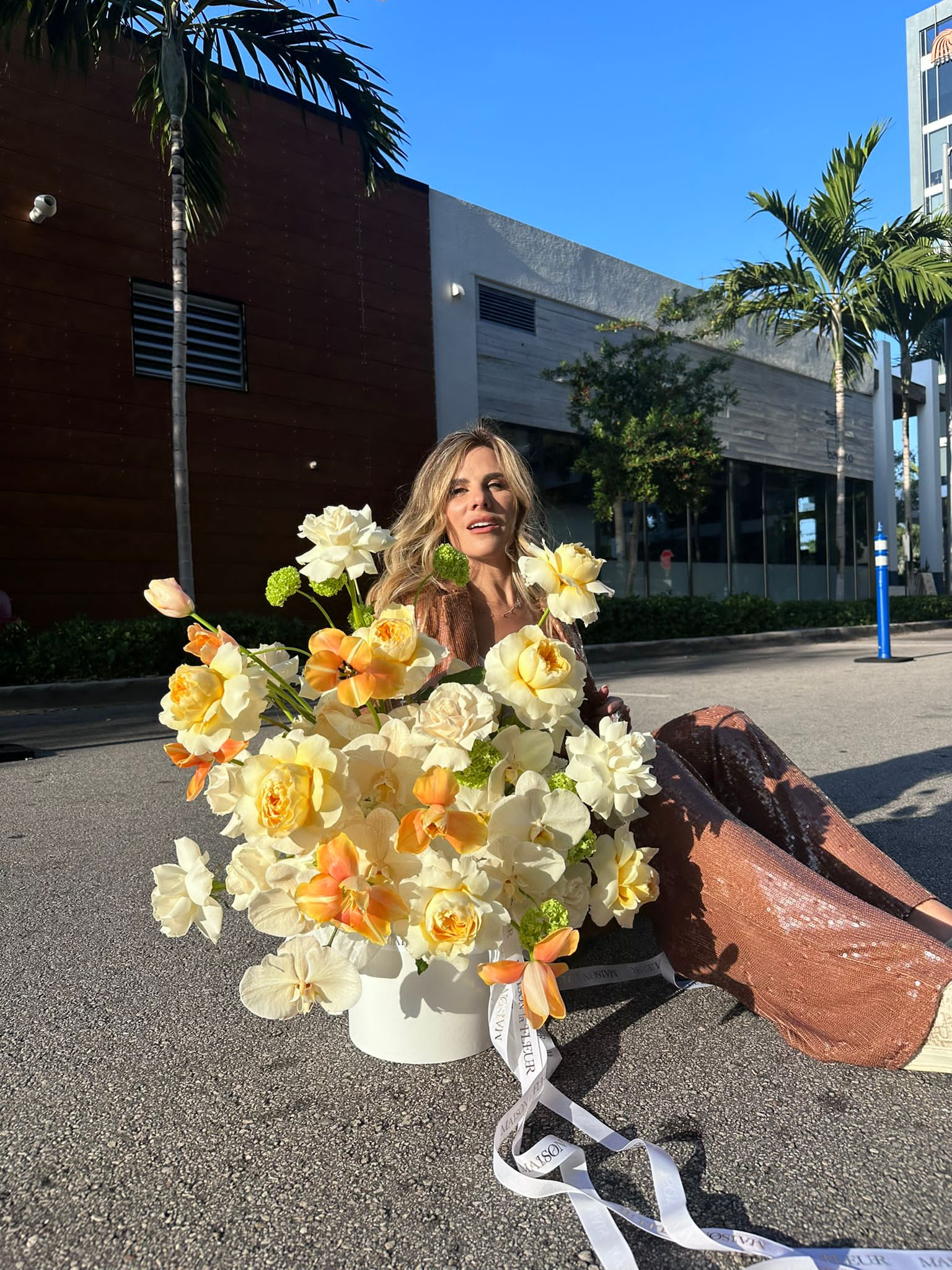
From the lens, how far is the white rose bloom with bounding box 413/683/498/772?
121 cm

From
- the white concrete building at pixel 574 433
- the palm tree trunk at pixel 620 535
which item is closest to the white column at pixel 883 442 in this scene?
the white concrete building at pixel 574 433

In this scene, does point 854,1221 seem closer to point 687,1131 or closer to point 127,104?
point 687,1131

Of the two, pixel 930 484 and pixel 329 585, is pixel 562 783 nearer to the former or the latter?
pixel 329 585

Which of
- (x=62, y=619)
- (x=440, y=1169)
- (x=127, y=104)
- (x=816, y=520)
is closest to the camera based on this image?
(x=440, y=1169)

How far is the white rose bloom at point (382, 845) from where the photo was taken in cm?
125

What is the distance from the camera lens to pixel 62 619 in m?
10.3

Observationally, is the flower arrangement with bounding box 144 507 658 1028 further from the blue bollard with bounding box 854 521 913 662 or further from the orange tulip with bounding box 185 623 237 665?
the blue bollard with bounding box 854 521 913 662

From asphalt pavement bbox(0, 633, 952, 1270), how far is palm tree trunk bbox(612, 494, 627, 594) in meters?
13.8

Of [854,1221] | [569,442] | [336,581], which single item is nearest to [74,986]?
[336,581]

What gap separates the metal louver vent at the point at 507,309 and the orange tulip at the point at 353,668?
14.9 meters

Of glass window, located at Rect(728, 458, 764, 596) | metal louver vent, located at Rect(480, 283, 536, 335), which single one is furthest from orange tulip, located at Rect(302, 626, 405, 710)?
glass window, located at Rect(728, 458, 764, 596)

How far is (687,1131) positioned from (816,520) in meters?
22.5

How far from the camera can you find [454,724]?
48.7 inches

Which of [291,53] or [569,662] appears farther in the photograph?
[291,53]
